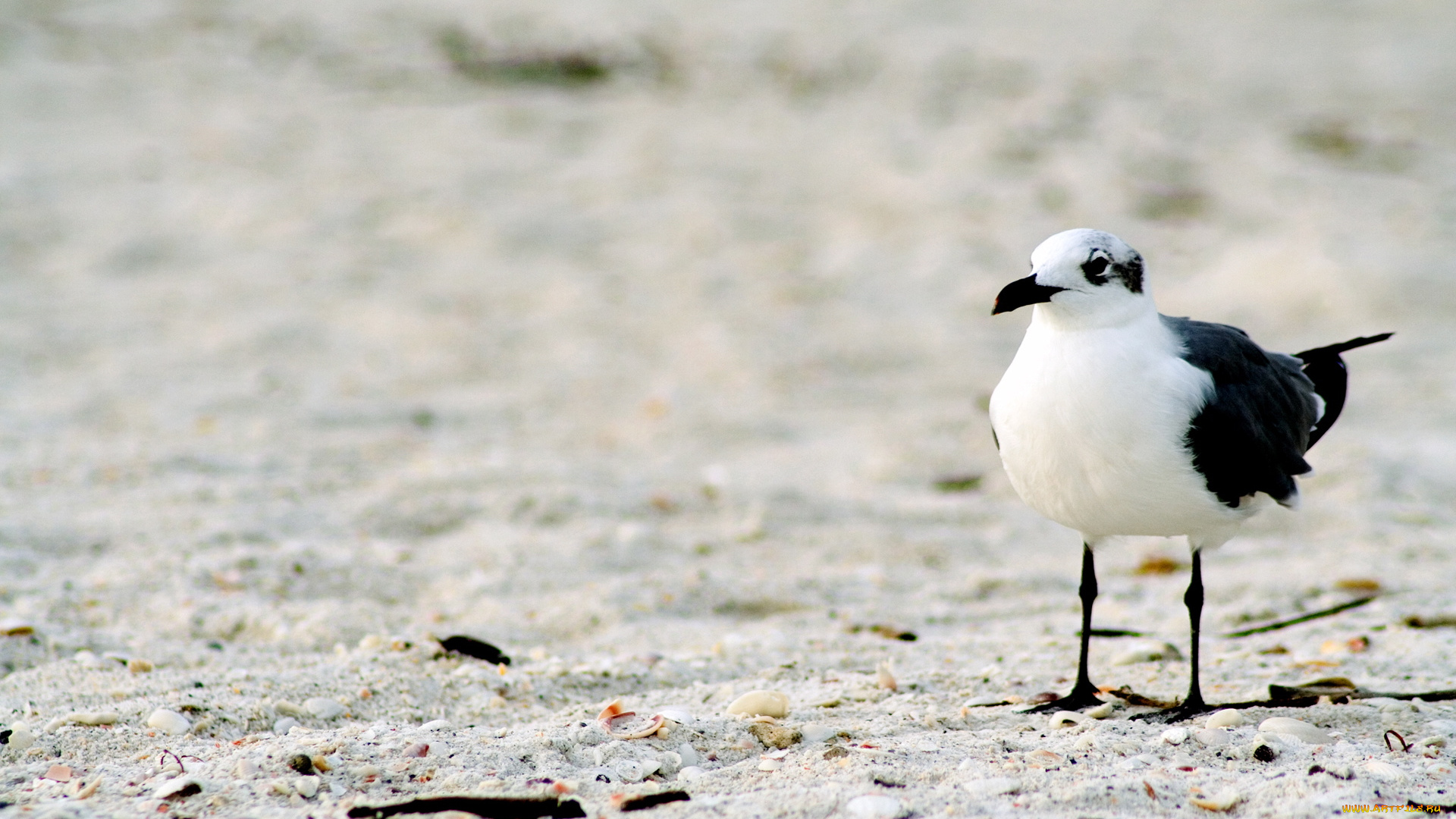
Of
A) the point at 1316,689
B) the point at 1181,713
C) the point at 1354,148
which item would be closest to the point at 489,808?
the point at 1181,713

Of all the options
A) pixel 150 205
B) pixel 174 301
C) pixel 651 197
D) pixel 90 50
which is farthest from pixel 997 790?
pixel 90 50

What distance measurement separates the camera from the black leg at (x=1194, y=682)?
3.17m

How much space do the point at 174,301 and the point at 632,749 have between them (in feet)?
16.1

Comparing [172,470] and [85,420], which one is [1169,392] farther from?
[85,420]

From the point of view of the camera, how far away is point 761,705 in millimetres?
3156

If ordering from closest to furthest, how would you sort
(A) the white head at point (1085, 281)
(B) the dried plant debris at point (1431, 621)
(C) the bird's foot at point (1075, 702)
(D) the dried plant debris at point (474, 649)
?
(A) the white head at point (1085, 281), (C) the bird's foot at point (1075, 702), (D) the dried plant debris at point (474, 649), (B) the dried plant debris at point (1431, 621)

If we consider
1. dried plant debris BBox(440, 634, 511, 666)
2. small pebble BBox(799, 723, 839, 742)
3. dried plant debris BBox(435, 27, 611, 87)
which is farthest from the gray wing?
dried plant debris BBox(435, 27, 611, 87)

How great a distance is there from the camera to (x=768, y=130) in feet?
30.8

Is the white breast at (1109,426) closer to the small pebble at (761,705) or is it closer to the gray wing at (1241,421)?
the gray wing at (1241,421)

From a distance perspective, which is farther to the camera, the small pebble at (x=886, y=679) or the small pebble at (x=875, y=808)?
the small pebble at (x=886, y=679)

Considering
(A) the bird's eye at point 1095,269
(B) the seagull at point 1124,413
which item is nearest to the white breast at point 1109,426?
(B) the seagull at point 1124,413

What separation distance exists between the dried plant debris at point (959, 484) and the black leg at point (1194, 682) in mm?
2017

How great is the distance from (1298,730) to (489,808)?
1654mm

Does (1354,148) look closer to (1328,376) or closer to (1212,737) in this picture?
(1328,376)
